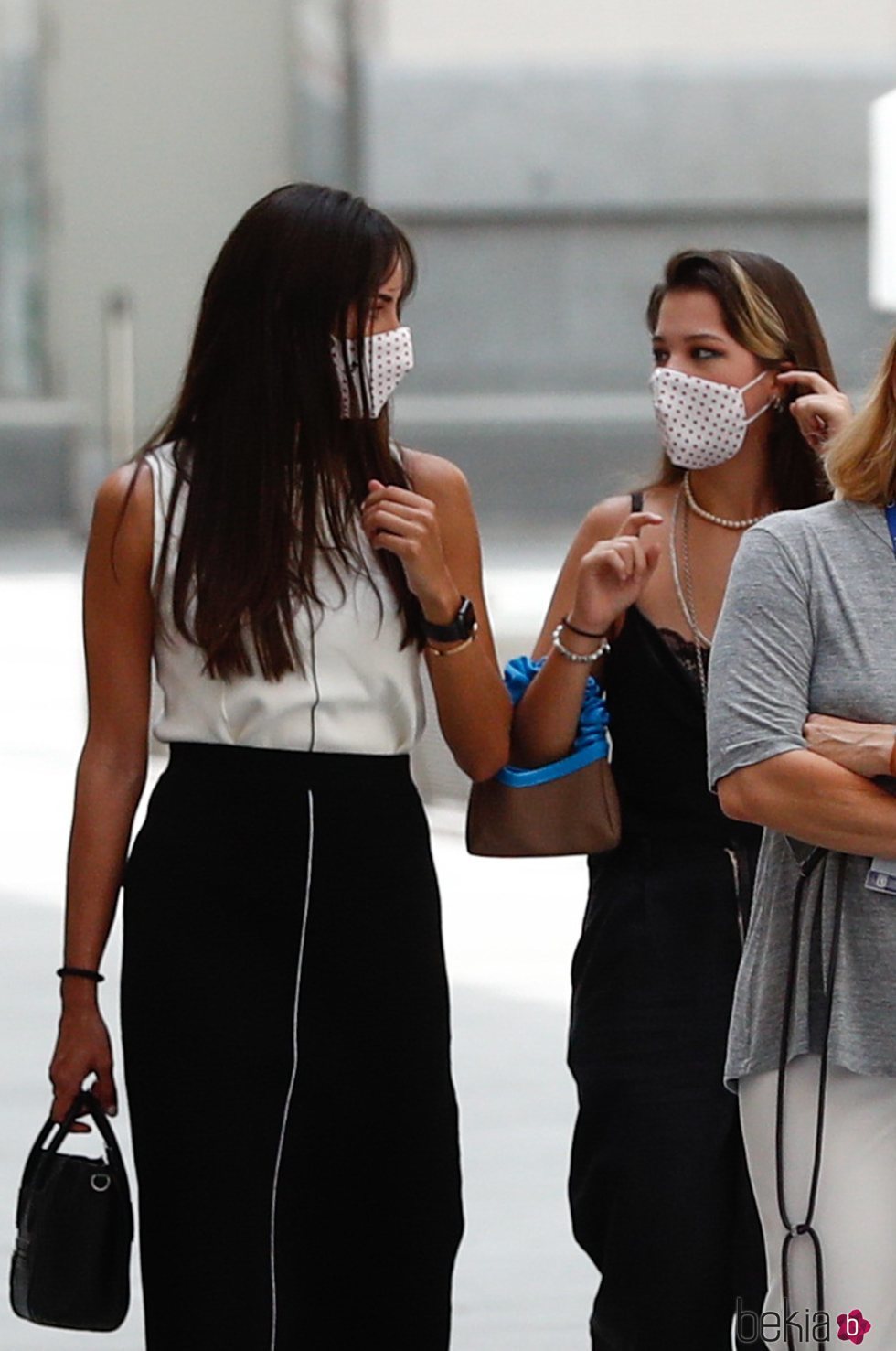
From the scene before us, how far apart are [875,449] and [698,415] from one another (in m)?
0.69

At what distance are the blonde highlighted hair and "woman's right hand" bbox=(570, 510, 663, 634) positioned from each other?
529mm

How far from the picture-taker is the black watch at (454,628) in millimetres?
2770

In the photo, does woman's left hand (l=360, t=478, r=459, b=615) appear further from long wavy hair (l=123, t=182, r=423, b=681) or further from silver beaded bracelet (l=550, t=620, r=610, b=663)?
silver beaded bracelet (l=550, t=620, r=610, b=663)

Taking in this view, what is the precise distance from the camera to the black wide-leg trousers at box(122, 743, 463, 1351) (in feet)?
8.89

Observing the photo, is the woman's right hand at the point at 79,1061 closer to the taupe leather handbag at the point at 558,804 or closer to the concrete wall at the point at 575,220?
the taupe leather handbag at the point at 558,804

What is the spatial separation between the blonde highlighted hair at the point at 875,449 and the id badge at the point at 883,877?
360 mm

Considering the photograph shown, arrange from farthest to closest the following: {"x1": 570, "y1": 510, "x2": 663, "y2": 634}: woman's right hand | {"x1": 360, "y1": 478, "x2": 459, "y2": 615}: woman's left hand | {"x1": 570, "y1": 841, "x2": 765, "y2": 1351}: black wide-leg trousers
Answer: {"x1": 570, "y1": 841, "x2": 765, "y2": 1351}: black wide-leg trousers
{"x1": 570, "y1": 510, "x2": 663, "y2": 634}: woman's right hand
{"x1": 360, "y1": 478, "x2": 459, "y2": 615}: woman's left hand

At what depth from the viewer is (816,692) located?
8.07ft

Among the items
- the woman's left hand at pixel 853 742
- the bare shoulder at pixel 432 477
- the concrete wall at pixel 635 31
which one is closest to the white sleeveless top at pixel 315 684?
the bare shoulder at pixel 432 477

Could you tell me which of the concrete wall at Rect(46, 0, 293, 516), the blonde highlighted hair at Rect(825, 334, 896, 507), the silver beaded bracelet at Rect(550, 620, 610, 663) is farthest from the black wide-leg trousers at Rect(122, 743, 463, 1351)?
the concrete wall at Rect(46, 0, 293, 516)

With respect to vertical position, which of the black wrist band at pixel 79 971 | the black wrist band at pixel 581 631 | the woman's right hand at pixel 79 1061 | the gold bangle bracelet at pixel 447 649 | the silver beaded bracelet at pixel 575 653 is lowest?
the woman's right hand at pixel 79 1061

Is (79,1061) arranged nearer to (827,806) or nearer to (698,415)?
(827,806)

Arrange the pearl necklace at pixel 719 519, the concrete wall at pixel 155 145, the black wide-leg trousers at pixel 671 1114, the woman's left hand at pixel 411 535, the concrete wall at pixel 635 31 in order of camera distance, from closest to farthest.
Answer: the woman's left hand at pixel 411 535 → the black wide-leg trousers at pixel 671 1114 → the pearl necklace at pixel 719 519 → the concrete wall at pixel 155 145 → the concrete wall at pixel 635 31

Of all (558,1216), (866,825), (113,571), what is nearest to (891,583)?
(866,825)
